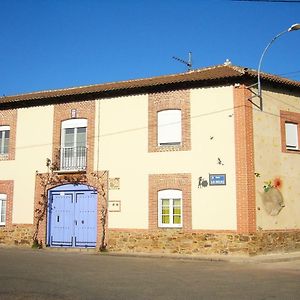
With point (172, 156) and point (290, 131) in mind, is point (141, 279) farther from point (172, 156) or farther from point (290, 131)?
point (290, 131)

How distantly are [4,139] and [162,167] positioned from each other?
8171 millimetres

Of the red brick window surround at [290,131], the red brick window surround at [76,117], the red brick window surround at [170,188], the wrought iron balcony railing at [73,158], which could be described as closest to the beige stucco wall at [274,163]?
the red brick window surround at [290,131]

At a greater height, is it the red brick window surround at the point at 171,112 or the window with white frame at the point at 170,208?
the red brick window surround at the point at 171,112

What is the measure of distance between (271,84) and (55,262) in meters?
10.7

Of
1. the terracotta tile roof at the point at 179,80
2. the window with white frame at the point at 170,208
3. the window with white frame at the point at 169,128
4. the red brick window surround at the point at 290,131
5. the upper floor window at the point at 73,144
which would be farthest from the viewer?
the upper floor window at the point at 73,144

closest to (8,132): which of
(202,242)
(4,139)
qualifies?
(4,139)

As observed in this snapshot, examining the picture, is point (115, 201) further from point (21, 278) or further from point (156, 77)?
point (21, 278)

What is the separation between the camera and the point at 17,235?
794 inches

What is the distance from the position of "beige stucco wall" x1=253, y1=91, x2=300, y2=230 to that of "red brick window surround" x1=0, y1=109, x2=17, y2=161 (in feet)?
35.9

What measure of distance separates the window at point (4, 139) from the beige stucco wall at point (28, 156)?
2.13 ft

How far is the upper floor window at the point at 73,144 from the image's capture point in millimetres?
19484

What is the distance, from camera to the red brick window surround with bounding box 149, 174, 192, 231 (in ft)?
56.7

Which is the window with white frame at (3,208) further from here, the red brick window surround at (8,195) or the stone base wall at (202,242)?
the stone base wall at (202,242)

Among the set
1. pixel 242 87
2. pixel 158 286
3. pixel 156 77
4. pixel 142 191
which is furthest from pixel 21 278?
pixel 156 77
